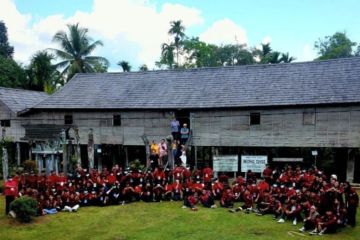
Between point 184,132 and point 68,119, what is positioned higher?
point 68,119

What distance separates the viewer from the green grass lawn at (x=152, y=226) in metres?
14.8

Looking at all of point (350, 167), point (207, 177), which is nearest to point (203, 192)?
point (207, 177)

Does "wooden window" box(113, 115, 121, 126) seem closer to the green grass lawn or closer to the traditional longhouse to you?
the traditional longhouse

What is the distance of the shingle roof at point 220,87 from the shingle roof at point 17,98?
2749mm

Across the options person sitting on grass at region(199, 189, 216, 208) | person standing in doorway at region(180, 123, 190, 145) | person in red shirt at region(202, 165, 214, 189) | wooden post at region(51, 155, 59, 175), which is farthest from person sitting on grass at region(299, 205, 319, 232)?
wooden post at region(51, 155, 59, 175)

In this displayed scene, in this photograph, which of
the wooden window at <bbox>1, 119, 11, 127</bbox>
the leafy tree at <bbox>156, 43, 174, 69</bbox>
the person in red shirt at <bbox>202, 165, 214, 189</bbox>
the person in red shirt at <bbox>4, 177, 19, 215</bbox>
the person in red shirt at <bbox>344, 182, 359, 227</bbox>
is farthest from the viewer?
A: the leafy tree at <bbox>156, 43, 174, 69</bbox>

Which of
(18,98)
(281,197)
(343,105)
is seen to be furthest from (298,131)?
(18,98)

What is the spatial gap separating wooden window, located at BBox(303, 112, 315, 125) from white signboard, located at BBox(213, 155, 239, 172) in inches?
164

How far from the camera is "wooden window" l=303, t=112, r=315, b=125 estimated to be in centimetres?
2388

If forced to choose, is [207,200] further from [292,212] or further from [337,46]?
[337,46]

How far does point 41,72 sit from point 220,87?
2186 cm

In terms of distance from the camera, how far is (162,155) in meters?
24.0

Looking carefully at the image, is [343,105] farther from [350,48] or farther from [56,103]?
[350,48]

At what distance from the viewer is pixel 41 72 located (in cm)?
4225
